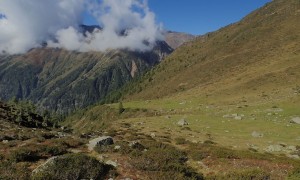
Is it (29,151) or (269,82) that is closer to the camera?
(29,151)

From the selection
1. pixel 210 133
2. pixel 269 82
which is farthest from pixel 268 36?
pixel 210 133

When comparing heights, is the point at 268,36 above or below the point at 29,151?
above

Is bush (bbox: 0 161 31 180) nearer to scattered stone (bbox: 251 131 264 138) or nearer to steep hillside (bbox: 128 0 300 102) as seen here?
scattered stone (bbox: 251 131 264 138)

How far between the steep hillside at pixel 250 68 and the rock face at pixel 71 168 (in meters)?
73.7

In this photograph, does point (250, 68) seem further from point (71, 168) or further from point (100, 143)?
point (71, 168)

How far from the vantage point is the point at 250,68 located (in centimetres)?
14188

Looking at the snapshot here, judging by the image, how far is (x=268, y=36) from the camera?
17525 centimetres

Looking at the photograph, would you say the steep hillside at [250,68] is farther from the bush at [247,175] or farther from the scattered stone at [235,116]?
the bush at [247,175]

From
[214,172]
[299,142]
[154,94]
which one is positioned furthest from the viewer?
[154,94]

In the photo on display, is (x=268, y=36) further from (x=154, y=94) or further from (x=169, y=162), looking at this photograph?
(x=169, y=162)

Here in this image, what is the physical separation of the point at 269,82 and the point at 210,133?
206ft

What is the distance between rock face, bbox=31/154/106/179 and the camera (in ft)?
64.7

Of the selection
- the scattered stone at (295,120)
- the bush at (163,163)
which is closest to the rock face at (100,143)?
the bush at (163,163)

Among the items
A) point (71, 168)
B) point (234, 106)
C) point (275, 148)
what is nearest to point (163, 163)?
point (71, 168)
